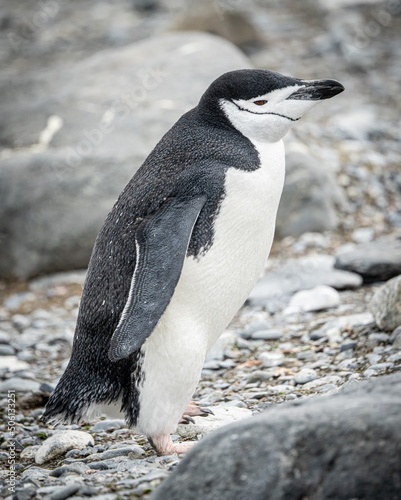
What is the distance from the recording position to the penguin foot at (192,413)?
3166mm

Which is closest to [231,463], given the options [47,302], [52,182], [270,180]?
[270,180]

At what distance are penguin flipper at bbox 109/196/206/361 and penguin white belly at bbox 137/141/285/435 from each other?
0.12 meters

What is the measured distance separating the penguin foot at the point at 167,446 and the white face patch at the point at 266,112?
109 centimetres

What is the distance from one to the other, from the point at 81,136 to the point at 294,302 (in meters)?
2.56

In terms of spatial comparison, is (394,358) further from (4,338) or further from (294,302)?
(4,338)

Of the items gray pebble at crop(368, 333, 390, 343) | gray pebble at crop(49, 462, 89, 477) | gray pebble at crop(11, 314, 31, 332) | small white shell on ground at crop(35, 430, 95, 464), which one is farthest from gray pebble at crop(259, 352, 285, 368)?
gray pebble at crop(11, 314, 31, 332)

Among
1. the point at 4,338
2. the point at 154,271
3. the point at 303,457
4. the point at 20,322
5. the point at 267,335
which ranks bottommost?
the point at 20,322

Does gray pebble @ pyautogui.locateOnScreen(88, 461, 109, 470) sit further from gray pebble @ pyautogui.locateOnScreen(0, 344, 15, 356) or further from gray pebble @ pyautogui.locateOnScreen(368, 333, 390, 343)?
gray pebble @ pyautogui.locateOnScreen(0, 344, 15, 356)

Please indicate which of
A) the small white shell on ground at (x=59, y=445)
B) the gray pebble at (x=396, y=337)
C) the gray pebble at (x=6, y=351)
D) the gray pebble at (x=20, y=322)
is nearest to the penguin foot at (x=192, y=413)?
the small white shell on ground at (x=59, y=445)

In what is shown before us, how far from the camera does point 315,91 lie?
A: 304 centimetres

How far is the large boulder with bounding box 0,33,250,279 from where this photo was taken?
613cm

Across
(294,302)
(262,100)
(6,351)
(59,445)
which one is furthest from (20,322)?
(262,100)

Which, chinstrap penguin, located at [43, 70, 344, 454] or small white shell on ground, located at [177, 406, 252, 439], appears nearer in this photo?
chinstrap penguin, located at [43, 70, 344, 454]

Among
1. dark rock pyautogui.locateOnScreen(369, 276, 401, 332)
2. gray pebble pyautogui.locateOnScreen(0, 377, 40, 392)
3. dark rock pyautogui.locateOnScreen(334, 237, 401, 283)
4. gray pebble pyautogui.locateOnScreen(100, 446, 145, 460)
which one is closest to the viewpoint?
gray pebble pyautogui.locateOnScreen(100, 446, 145, 460)
